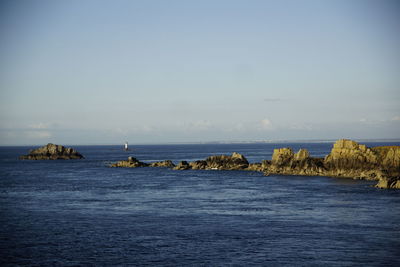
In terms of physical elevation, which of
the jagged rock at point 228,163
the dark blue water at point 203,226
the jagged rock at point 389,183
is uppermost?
the jagged rock at point 228,163

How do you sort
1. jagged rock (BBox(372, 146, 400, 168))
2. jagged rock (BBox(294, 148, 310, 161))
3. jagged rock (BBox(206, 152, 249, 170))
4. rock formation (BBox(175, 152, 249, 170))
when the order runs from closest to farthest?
A: jagged rock (BBox(372, 146, 400, 168)) → jagged rock (BBox(294, 148, 310, 161)) → jagged rock (BBox(206, 152, 249, 170)) → rock formation (BBox(175, 152, 249, 170))

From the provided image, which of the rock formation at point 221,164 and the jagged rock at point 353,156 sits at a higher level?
the jagged rock at point 353,156

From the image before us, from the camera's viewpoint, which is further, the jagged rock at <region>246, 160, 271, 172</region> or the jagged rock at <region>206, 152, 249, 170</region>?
the jagged rock at <region>206, 152, 249, 170</region>

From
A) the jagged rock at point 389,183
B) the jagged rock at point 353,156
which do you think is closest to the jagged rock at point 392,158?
the jagged rock at point 353,156

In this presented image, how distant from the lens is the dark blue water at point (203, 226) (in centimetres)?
3575

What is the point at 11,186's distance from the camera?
8750 centimetres

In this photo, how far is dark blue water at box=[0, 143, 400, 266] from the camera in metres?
35.8

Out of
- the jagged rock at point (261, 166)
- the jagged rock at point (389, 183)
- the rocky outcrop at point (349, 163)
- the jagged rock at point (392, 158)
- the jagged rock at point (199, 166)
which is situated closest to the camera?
the jagged rock at point (389, 183)

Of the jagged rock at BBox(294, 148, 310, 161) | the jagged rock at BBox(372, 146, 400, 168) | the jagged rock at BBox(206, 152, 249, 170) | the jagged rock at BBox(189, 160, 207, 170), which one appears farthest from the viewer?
the jagged rock at BBox(189, 160, 207, 170)

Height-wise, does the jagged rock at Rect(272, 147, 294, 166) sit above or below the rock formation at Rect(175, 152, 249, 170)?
above

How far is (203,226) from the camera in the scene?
46750 millimetres

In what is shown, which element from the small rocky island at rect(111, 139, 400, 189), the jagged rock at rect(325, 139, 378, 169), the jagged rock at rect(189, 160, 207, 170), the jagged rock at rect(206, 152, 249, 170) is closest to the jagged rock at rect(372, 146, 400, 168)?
the small rocky island at rect(111, 139, 400, 189)

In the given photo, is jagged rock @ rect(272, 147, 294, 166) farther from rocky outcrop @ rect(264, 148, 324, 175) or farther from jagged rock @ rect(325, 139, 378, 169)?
jagged rock @ rect(325, 139, 378, 169)

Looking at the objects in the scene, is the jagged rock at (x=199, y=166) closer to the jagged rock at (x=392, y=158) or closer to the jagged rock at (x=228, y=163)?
the jagged rock at (x=228, y=163)
